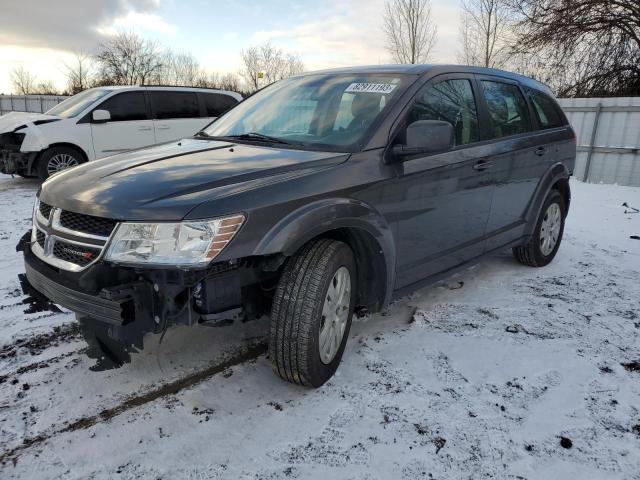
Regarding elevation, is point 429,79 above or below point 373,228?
above

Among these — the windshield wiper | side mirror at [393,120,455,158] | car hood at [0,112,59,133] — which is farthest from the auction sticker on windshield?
car hood at [0,112,59,133]

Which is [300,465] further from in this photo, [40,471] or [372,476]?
[40,471]

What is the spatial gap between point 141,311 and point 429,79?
2310 millimetres

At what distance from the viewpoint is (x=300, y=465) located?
84.7 inches

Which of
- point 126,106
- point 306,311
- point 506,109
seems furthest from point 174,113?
point 306,311

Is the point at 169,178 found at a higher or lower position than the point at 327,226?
higher

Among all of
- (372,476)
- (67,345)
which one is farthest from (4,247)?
(372,476)

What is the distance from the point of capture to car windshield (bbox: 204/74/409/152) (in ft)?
9.89

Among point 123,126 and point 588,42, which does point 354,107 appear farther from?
point 588,42

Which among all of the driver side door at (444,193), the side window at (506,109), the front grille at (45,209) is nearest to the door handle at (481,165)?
the driver side door at (444,193)

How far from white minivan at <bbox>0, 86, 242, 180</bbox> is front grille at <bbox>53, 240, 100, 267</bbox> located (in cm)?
580

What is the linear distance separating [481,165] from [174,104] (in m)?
7.11

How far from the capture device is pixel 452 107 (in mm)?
3496

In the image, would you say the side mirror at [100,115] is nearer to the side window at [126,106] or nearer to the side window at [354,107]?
the side window at [126,106]
